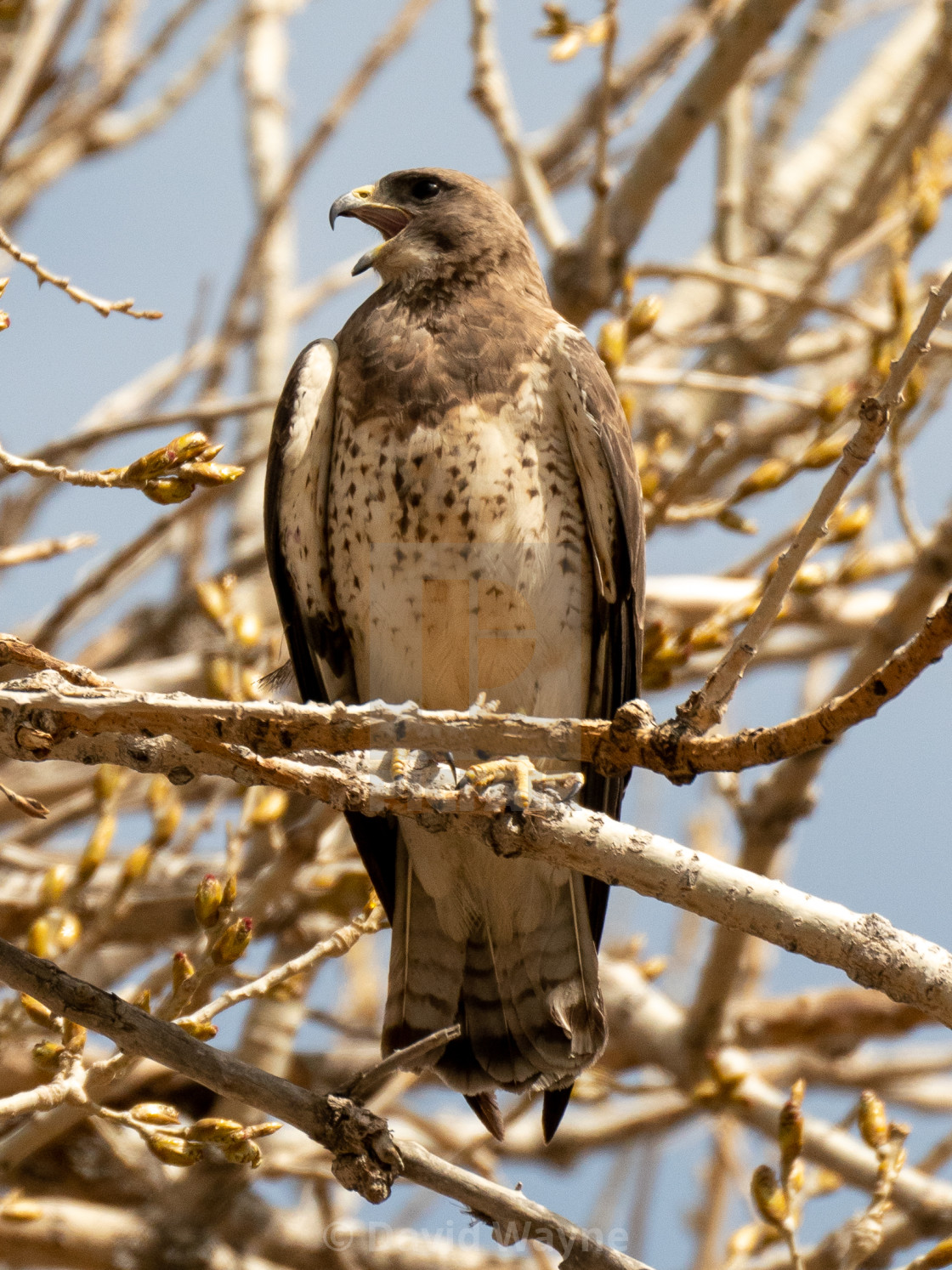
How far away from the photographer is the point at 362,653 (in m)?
3.79

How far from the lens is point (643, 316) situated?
4004 millimetres

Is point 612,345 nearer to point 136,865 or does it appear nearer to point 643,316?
point 643,316

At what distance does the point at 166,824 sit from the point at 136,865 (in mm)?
167

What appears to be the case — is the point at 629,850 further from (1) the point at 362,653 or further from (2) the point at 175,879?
(2) the point at 175,879

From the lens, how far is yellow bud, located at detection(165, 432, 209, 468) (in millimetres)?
2506

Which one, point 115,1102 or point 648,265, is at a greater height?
point 648,265

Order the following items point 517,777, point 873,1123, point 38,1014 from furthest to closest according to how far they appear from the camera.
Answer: point 873,1123 < point 38,1014 < point 517,777

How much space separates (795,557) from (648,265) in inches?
116

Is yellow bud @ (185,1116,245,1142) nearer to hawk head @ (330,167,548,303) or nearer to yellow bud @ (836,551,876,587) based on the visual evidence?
hawk head @ (330,167,548,303)

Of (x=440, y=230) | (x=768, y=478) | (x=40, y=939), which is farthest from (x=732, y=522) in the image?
(x=40, y=939)

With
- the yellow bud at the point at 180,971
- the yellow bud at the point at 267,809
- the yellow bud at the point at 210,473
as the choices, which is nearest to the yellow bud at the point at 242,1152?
the yellow bud at the point at 180,971

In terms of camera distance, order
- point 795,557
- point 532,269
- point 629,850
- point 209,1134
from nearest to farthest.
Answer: point 795,557 → point 629,850 → point 209,1134 → point 532,269

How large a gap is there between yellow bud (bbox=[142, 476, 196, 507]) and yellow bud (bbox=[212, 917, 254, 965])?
0.88m

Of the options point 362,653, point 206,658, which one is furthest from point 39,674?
point 206,658
